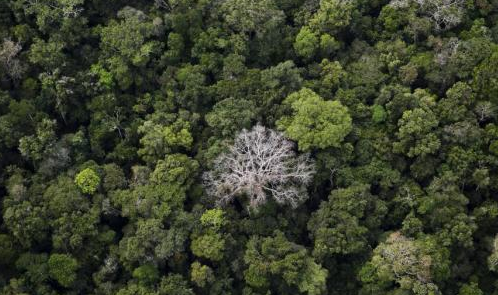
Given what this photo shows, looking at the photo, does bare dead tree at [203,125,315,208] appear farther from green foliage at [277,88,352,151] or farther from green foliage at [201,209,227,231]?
green foliage at [201,209,227,231]

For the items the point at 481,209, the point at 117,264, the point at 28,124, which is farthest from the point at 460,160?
the point at 28,124

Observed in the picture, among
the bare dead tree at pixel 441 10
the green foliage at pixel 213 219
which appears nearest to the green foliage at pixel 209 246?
the green foliage at pixel 213 219

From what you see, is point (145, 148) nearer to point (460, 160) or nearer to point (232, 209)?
point (232, 209)

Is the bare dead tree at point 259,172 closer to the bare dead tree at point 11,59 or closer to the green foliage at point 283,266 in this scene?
the green foliage at point 283,266

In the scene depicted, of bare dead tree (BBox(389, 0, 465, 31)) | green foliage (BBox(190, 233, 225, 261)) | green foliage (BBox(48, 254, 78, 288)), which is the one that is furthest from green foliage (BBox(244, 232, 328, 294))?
bare dead tree (BBox(389, 0, 465, 31))

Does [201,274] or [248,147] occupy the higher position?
[248,147]

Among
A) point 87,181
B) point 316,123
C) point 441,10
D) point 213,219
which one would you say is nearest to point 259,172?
point 213,219

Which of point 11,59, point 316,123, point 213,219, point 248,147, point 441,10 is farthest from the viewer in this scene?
point 441,10

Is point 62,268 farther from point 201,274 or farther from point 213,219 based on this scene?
point 213,219
